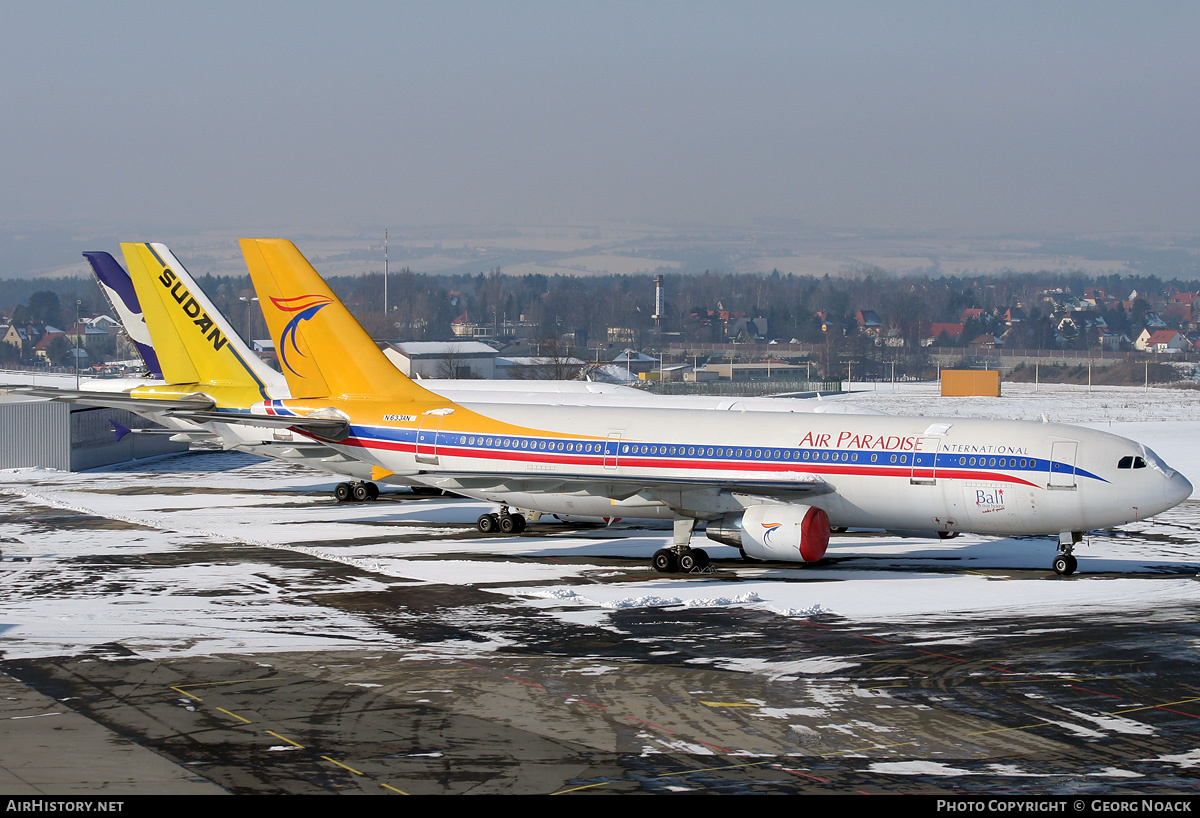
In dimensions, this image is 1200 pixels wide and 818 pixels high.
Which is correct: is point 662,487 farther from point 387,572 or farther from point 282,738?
point 282,738

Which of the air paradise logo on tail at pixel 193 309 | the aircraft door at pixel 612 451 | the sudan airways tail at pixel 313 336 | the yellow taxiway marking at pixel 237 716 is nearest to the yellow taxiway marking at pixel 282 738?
the yellow taxiway marking at pixel 237 716

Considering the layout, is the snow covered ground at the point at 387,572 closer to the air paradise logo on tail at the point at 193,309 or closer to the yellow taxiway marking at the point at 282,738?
the yellow taxiway marking at the point at 282,738

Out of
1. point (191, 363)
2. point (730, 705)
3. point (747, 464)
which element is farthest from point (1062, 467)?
point (191, 363)

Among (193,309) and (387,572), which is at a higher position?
(193,309)

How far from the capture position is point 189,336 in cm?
4591

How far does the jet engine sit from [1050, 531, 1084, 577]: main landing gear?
6.11 m

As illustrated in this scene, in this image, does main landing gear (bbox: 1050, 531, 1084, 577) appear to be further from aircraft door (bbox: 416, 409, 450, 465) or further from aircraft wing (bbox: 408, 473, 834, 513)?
aircraft door (bbox: 416, 409, 450, 465)

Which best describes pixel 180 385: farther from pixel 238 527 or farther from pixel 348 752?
pixel 348 752

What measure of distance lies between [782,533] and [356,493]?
20.9 meters

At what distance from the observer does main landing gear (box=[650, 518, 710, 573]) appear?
1267 inches

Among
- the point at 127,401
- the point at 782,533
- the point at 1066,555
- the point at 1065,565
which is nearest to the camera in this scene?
the point at 782,533

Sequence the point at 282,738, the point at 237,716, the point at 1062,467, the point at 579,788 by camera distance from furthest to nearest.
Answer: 1. the point at 1062,467
2. the point at 237,716
3. the point at 282,738
4. the point at 579,788

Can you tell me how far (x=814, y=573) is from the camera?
32344 millimetres
